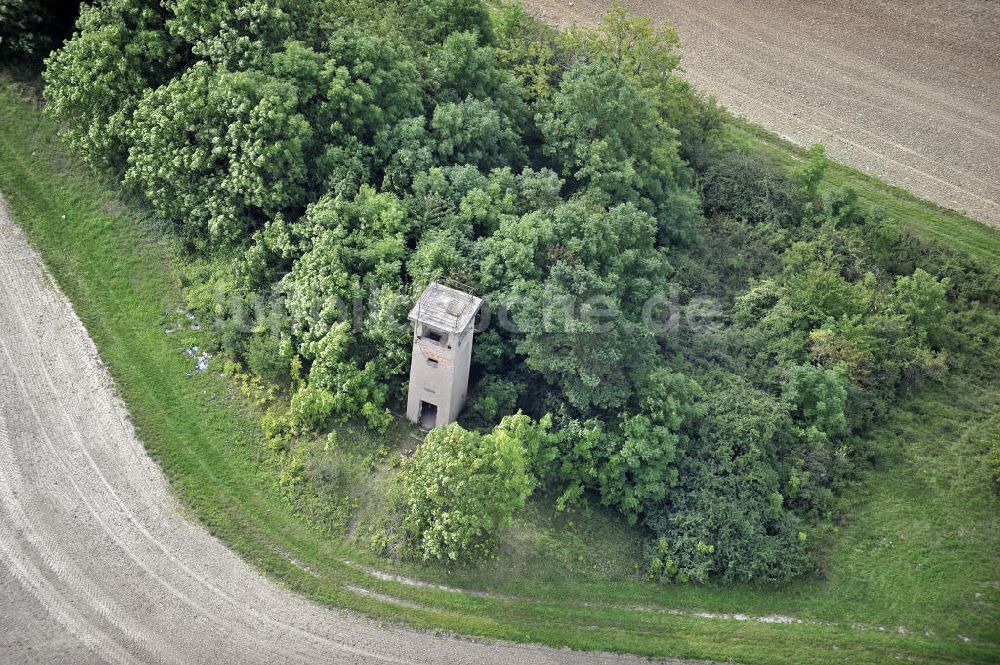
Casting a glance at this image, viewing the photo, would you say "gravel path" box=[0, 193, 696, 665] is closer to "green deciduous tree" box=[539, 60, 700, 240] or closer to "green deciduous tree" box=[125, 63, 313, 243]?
"green deciduous tree" box=[125, 63, 313, 243]

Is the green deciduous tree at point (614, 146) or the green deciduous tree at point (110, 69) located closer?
the green deciduous tree at point (110, 69)

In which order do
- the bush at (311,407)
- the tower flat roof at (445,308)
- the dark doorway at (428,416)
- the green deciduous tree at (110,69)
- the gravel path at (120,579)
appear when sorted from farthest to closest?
the green deciduous tree at (110,69), the dark doorway at (428,416), the bush at (311,407), the tower flat roof at (445,308), the gravel path at (120,579)

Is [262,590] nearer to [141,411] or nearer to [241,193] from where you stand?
[141,411]

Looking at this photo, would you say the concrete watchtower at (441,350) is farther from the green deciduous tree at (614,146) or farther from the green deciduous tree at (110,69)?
the green deciduous tree at (110,69)

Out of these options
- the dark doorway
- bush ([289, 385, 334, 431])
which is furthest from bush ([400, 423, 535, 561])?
bush ([289, 385, 334, 431])

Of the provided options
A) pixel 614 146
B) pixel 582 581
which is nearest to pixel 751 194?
pixel 614 146

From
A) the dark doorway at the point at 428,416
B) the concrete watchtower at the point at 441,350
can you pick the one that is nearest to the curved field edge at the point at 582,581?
the dark doorway at the point at 428,416

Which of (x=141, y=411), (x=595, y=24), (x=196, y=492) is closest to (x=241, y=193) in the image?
(x=141, y=411)
